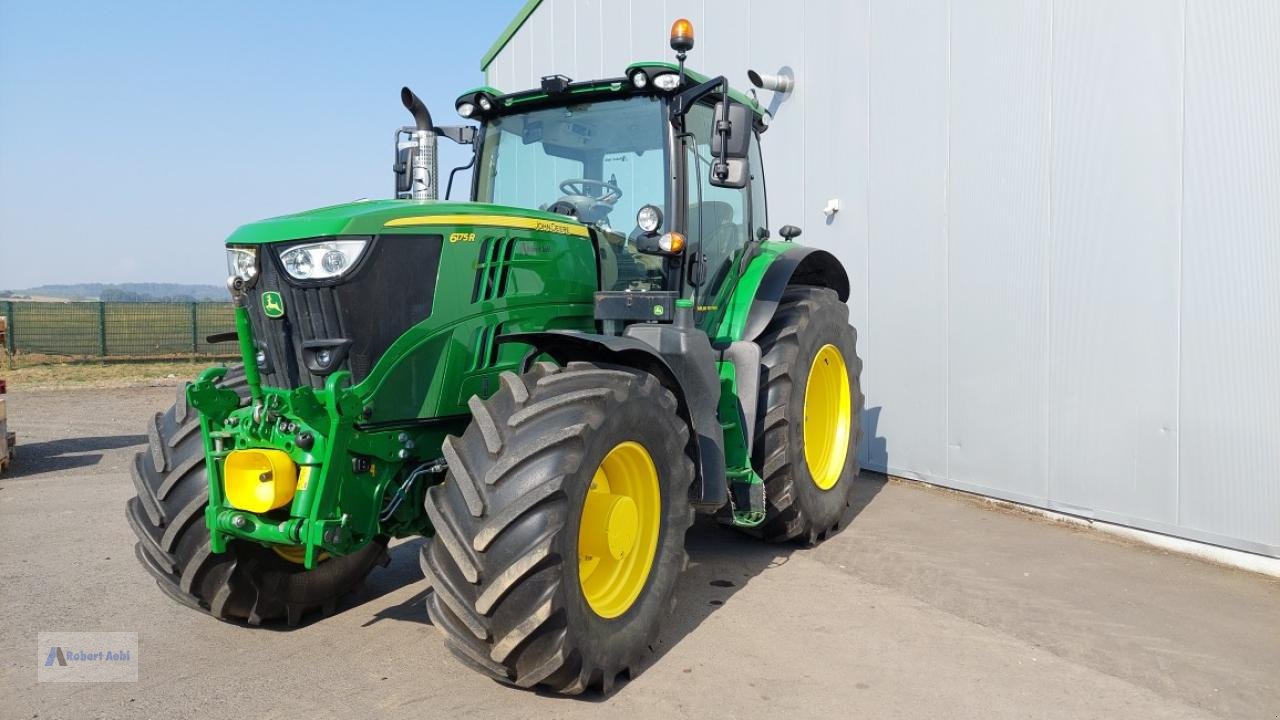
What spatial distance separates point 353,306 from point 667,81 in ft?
6.54

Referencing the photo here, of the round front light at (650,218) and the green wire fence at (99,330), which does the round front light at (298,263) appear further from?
the green wire fence at (99,330)

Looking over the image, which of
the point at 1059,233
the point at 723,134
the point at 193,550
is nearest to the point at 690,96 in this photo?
the point at 723,134

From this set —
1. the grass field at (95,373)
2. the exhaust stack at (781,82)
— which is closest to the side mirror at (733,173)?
the exhaust stack at (781,82)

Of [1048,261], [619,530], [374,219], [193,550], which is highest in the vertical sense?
[374,219]

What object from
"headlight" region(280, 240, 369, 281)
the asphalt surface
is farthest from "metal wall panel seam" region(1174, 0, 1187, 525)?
"headlight" region(280, 240, 369, 281)

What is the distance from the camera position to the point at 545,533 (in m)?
3.15

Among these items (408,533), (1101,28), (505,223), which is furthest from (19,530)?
(1101,28)

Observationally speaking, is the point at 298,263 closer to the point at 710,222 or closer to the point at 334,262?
the point at 334,262

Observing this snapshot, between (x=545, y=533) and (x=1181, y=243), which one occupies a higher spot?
(x=1181, y=243)

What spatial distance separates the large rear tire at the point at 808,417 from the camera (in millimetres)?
5164

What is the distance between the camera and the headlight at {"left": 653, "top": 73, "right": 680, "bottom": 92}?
4.59 meters

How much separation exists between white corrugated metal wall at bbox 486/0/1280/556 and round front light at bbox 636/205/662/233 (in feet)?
10.5

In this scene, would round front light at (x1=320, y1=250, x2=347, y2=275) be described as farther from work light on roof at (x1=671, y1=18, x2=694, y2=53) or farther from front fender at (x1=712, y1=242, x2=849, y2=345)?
front fender at (x1=712, y1=242, x2=849, y2=345)

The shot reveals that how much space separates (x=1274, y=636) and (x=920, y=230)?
391cm
